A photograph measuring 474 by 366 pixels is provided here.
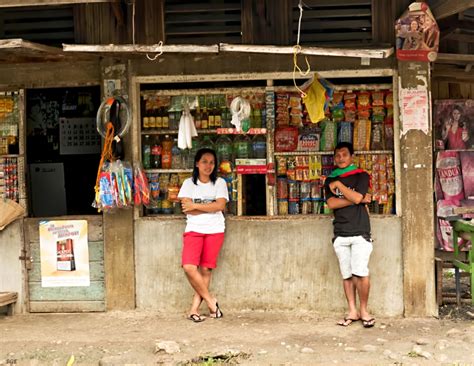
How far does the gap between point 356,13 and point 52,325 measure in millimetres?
4576

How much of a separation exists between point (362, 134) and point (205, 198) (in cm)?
185

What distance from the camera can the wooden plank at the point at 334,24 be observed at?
22.8ft

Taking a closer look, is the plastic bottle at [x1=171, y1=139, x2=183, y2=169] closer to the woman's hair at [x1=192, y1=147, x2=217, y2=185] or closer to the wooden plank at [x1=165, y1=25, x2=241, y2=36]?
the woman's hair at [x1=192, y1=147, x2=217, y2=185]

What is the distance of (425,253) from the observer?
22.3 ft

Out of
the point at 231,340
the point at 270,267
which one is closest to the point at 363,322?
the point at 270,267

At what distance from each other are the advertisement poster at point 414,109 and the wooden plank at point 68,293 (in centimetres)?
371

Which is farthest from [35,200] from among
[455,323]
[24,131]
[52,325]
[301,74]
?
[455,323]

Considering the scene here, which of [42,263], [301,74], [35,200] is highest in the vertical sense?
[301,74]

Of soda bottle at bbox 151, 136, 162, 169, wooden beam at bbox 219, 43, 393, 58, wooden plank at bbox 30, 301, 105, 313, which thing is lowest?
wooden plank at bbox 30, 301, 105, 313

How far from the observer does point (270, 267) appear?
702 cm

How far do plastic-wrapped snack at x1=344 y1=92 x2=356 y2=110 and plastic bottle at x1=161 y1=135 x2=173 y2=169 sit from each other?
1977mm

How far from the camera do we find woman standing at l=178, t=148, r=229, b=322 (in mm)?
6742

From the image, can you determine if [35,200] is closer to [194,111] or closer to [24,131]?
[24,131]

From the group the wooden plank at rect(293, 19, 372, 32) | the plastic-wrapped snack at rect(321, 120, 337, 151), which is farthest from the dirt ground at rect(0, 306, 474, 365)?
the wooden plank at rect(293, 19, 372, 32)
